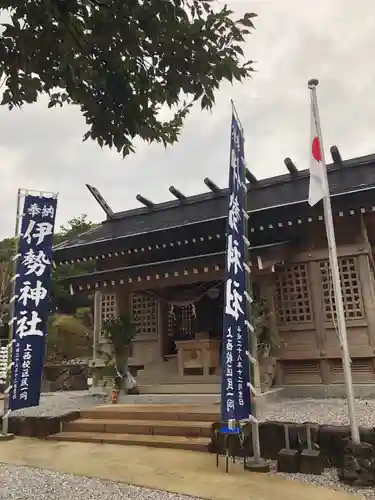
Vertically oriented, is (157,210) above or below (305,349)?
above

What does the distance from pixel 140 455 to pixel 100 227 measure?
1018 centimetres

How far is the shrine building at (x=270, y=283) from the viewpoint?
830cm

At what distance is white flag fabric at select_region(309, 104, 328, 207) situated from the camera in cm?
485

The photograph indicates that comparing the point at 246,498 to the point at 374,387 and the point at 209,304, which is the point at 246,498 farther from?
the point at 209,304

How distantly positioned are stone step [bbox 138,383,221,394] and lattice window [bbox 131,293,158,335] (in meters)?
1.67

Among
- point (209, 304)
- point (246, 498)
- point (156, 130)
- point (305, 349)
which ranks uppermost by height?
point (156, 130)

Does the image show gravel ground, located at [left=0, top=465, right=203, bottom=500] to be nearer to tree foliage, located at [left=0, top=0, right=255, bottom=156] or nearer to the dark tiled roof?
tree foliage, located at [left=0, top=0, right=255, bottom=156]

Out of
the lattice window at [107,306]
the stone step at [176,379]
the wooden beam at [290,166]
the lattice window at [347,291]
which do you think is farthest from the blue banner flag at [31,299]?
the wooden beam at [290,166]

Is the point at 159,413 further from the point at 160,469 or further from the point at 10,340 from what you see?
the point at 10,340

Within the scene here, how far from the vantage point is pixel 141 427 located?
21.4 ft

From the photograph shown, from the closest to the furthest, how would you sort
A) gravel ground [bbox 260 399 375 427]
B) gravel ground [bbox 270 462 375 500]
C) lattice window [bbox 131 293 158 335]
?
gravel ground [bbox 270 462 375 500] < gravel ground [bbox 260 399 375 427] < lattice window [bbox 131 293 158 335]

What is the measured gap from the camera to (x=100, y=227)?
14.6m

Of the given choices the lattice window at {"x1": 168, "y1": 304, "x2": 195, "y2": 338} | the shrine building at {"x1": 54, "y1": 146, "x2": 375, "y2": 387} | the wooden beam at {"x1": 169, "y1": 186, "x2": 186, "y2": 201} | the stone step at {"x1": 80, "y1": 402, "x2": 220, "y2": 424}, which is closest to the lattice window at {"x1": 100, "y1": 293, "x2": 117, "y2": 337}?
the shrine building at {"x1": 54, "y1": 146, "x2": 375, "y2": 387}

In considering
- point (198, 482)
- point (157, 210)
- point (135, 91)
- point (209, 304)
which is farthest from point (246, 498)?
point (157, 210)
